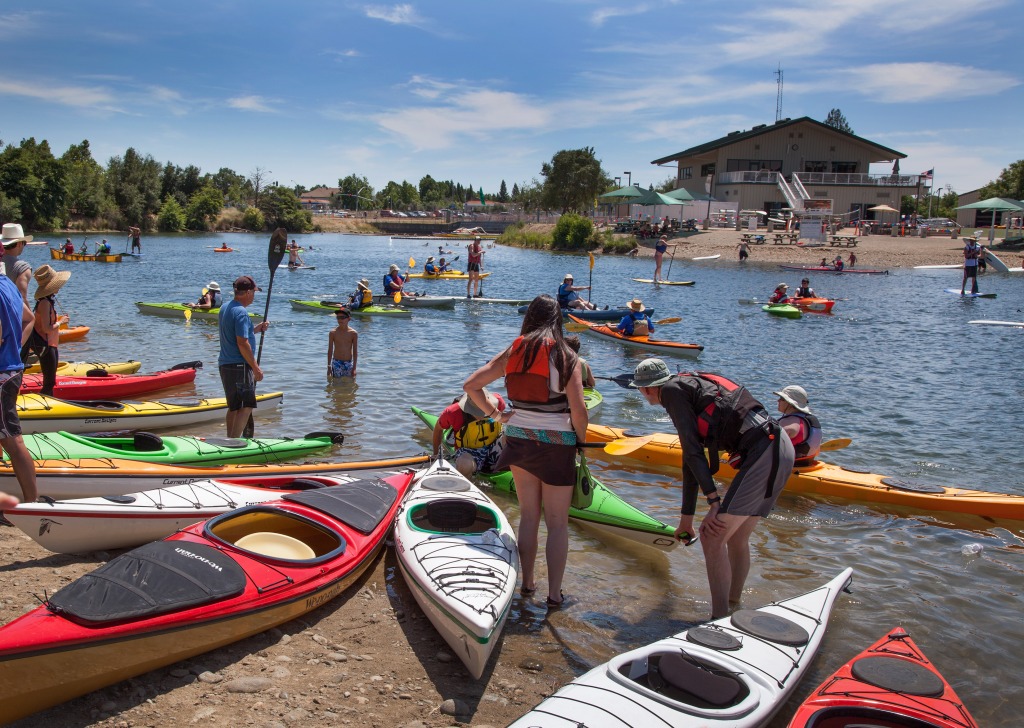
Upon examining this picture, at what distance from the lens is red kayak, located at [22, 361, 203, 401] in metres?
8.97

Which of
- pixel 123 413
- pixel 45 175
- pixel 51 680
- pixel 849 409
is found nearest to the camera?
pixel 51 680

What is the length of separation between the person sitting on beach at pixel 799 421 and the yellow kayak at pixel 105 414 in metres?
6.55

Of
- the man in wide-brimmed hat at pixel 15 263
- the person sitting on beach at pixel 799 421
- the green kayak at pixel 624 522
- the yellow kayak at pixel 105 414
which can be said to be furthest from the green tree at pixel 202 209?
the person sitting on beach at pixel 799 421

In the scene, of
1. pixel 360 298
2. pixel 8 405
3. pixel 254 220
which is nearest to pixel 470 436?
pixel 8 405

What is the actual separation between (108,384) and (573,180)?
71.0 meters

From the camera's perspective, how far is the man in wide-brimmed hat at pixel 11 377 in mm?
4641

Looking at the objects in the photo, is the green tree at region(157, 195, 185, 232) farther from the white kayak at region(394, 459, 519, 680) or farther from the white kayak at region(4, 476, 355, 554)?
the white kayak at region(394, 459, 519, 680)

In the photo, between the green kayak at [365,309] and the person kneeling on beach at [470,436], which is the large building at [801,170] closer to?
the green kayak at [365,309]

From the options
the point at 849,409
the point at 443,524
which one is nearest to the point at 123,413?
the point at 443,524

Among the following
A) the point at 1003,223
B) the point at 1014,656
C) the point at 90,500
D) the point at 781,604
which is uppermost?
the point at 1003,223

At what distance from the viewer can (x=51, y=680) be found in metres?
3.19

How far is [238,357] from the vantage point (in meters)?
6.95

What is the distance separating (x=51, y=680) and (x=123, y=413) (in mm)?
5769

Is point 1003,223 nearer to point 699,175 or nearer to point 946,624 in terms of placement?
point 699,175
